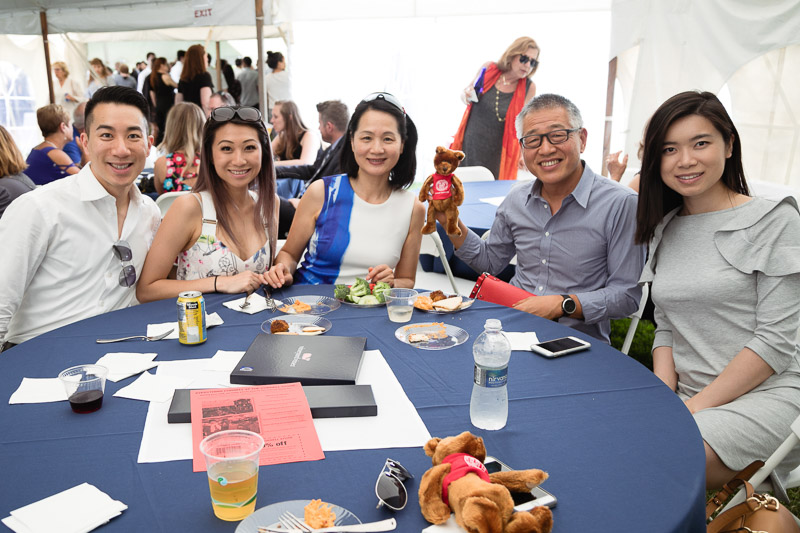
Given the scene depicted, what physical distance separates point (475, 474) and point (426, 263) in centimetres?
465

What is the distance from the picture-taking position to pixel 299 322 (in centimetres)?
195

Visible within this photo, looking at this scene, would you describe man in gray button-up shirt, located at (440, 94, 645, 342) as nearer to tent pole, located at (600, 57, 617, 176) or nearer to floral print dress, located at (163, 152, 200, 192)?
floral print dress, located at (163, 152, 200, 192)

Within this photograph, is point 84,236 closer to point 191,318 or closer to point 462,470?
point 191,318

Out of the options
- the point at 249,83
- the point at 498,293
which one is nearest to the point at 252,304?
the point at 498,293

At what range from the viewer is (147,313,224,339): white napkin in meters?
1.82

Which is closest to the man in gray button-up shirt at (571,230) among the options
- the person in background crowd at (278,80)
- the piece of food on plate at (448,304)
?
the piece of food on plate at (448,304)

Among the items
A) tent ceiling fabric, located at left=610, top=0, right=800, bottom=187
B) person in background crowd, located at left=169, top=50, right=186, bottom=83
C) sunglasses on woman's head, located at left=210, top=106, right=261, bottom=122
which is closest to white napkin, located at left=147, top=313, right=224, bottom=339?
sunglasses on woman's head, located at left=210, top=106, right=261, bottom=122

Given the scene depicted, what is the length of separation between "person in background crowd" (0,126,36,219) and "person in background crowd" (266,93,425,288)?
2.33 m

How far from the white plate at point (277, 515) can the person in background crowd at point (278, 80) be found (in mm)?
7437

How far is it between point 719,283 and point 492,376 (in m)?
1.12

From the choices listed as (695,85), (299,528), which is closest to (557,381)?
(299,528)

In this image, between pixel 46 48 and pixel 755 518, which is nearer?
pixel 755 518

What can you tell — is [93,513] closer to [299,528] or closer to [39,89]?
[299,528]

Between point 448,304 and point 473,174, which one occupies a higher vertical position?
point 473,174
